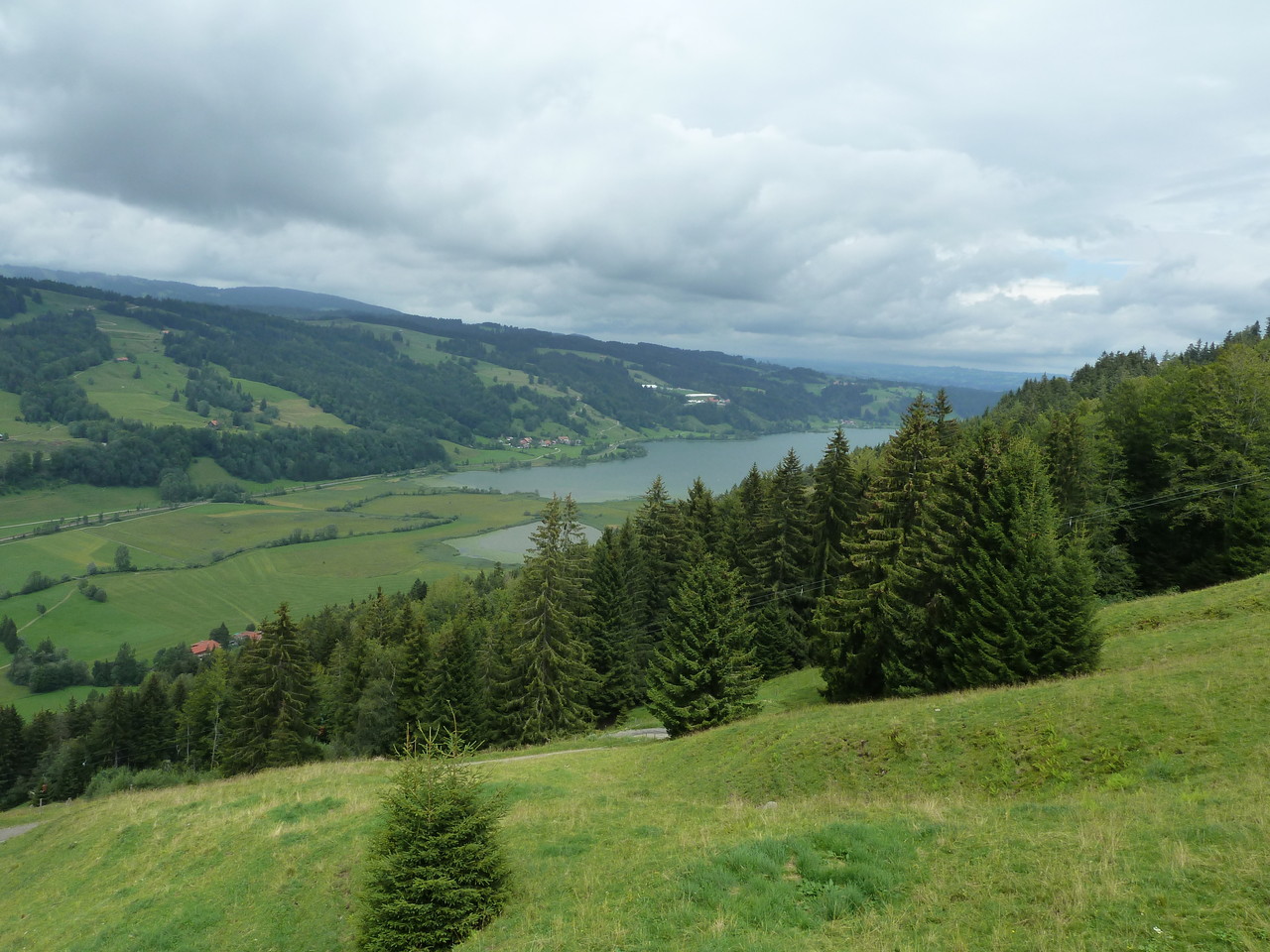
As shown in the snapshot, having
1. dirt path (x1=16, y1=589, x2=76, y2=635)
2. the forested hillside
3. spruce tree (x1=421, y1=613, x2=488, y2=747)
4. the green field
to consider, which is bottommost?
dirt path (x1=16, y1=589, x2=76, y2=635)

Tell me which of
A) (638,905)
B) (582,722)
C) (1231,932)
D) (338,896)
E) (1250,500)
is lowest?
(582,722)

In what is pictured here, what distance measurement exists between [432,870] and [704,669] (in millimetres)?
17467

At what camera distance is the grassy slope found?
6.96 m

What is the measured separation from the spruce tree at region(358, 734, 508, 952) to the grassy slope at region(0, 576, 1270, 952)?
0.58 m

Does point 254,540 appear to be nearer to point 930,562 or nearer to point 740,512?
point 740,512

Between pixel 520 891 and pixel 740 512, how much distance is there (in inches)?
1396

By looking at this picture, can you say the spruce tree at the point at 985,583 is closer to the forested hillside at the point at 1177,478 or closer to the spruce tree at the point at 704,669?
the spruce tree at the point at 704,669

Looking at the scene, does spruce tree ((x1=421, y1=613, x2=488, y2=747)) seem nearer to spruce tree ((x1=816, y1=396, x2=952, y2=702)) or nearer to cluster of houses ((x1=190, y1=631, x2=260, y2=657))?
spruce tree ((x1=816, y1=396, x2=952, y2=702))

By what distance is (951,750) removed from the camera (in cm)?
1388

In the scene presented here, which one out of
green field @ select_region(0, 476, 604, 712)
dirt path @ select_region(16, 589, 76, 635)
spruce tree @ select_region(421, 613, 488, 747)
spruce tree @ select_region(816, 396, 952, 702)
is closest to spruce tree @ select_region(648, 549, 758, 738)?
spruce tree @ select_region(816, 396, 952, 702)

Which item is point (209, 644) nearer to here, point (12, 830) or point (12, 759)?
point (12, 759)

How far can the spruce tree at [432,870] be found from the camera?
8.96 m

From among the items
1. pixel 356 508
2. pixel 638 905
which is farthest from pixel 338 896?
pixel 356 508

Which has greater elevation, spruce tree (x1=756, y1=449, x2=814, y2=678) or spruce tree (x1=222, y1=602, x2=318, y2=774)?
spruce tree (x1=756, y1=449, x2=814, y2=678)
